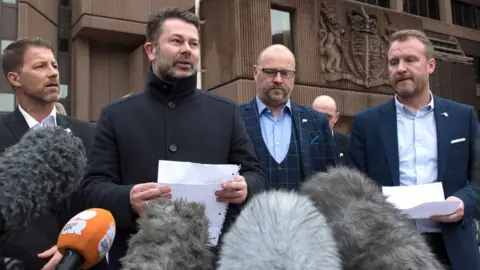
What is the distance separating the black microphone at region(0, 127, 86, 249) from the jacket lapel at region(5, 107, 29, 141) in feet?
4.17

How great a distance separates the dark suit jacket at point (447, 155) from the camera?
7.90 feet

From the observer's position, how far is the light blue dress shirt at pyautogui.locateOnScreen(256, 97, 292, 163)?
312cm

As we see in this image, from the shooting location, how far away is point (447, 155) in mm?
2559

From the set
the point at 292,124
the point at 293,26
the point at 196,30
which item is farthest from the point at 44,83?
the point at 293,26

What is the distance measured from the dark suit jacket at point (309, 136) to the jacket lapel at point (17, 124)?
1.34m

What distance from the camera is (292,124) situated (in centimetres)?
323

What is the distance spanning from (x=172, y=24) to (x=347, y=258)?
1596 mm

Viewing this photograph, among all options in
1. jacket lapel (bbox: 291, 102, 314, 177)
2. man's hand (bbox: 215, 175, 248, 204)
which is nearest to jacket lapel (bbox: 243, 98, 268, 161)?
jacket lapel (bbox: 291, 102, 314, 177)

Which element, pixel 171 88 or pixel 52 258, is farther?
pixel 171 88

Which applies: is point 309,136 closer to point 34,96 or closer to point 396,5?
point 34,96

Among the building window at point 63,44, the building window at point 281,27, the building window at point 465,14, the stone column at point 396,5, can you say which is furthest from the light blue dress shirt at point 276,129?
the building window at point 465,14

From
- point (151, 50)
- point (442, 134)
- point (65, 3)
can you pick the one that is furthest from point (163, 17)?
point (65, 3)

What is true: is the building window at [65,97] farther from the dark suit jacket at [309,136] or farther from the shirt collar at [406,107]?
the shirt collar at [406,107]

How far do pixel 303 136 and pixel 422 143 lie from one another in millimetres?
764
